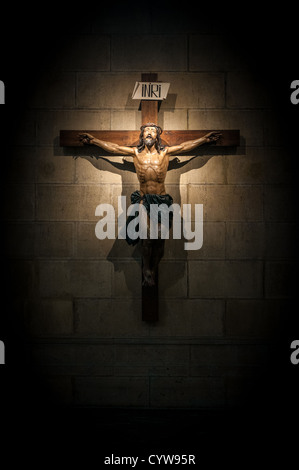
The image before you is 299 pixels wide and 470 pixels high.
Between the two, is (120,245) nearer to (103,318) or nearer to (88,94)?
(103,318)

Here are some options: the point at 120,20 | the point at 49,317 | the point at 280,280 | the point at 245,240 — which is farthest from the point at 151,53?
the point at 49,317

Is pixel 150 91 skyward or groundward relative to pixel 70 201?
skyward

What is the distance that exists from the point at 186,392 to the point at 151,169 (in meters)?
1.97

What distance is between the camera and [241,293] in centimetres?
317

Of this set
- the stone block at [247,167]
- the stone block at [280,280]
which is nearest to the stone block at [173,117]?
the stone block at [247,167]

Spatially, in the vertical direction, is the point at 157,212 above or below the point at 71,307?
above

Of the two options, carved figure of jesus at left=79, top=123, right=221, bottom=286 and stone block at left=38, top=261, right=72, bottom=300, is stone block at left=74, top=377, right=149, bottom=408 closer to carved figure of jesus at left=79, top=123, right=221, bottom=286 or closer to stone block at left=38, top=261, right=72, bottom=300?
stone block at left=38, top=261, right=72, bottom=300

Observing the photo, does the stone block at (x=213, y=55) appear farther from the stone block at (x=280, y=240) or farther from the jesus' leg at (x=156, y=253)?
the jesus' leg at (x=156, y=253)

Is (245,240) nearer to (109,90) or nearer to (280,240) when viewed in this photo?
(280,240)

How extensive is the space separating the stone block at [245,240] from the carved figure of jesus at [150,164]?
2.11 ft

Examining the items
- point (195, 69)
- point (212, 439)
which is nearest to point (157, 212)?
point (195, 69)

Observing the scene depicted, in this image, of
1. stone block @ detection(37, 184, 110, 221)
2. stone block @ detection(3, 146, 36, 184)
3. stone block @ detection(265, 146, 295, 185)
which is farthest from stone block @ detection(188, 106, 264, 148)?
stone block @ detection(3, 146, 36, 184)

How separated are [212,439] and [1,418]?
1.71 metres

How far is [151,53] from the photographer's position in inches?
124
